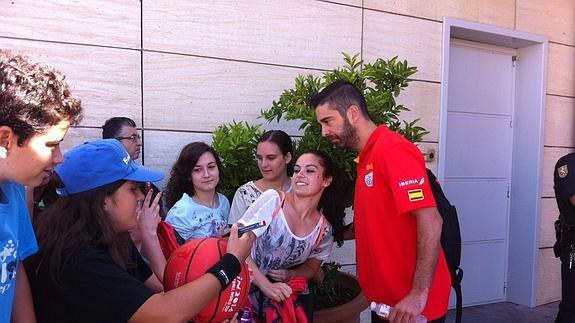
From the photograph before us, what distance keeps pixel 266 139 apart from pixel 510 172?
12.7 ft

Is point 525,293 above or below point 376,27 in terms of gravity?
below

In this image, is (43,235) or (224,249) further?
(224,249)

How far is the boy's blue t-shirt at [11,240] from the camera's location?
1.55 m

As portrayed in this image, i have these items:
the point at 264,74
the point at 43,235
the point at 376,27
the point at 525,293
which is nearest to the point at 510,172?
the point at 525,293

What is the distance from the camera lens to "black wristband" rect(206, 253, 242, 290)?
1.81 m

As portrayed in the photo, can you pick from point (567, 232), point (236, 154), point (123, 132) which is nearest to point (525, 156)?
point (567, 232)

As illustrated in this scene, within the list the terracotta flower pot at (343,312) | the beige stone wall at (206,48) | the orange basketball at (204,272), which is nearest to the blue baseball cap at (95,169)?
the orange basketball at (204,272)

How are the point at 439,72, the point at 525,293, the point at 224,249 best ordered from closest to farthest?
the point at 224,249, the point at 439,72, the point at 525,293

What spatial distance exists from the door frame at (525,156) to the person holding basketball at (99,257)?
4565mm

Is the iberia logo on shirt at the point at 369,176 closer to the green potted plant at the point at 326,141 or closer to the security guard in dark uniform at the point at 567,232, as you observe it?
the green potted plant at the point at 326,141

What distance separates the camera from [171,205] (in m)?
3.46

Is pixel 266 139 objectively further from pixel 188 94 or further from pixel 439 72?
pixel 439 72

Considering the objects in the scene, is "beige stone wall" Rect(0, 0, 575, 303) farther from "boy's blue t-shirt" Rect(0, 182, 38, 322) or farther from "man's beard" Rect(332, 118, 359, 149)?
"boy's blue t-shirt" Rect(0, 182, 38, 322)

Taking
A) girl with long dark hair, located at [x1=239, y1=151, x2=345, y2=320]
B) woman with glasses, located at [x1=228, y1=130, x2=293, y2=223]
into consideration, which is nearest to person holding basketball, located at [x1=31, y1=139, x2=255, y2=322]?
girl with long dark hair, located at [x1=239, y1=151, x2=345, y2=320]
